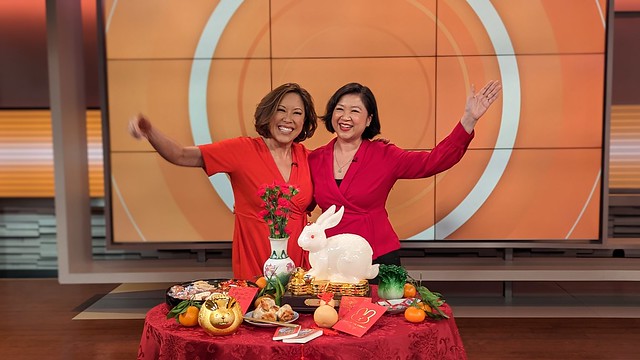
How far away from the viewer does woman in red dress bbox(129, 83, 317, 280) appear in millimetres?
2566

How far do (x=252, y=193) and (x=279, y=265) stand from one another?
1.85ft

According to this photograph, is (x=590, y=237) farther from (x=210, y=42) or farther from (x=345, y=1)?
(x=210, y=42)

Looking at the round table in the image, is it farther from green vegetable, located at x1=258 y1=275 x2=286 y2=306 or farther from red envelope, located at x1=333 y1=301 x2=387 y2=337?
green vegetable, located at x1=258 y1=275 x2=286 y2=306

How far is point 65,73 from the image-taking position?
4.30m

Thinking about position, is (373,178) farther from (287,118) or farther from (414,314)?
(414,314)

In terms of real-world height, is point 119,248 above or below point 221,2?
below

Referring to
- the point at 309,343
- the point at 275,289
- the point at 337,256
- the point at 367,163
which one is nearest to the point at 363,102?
the point at 367,163

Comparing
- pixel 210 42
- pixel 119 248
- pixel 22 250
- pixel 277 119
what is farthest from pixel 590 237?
pixel 22 250

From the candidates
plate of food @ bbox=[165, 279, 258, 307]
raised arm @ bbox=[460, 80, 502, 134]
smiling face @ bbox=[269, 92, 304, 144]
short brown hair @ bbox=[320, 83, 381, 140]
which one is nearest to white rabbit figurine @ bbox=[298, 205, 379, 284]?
plate of food @ bbox=[165, 279, 258, 307]

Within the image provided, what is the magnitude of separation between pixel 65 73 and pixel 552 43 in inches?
145

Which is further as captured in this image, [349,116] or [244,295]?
[349,116]

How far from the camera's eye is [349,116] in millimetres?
2576

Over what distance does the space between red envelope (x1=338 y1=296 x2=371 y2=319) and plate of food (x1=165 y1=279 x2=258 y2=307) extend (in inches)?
15.7

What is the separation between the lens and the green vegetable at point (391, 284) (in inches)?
82.2
